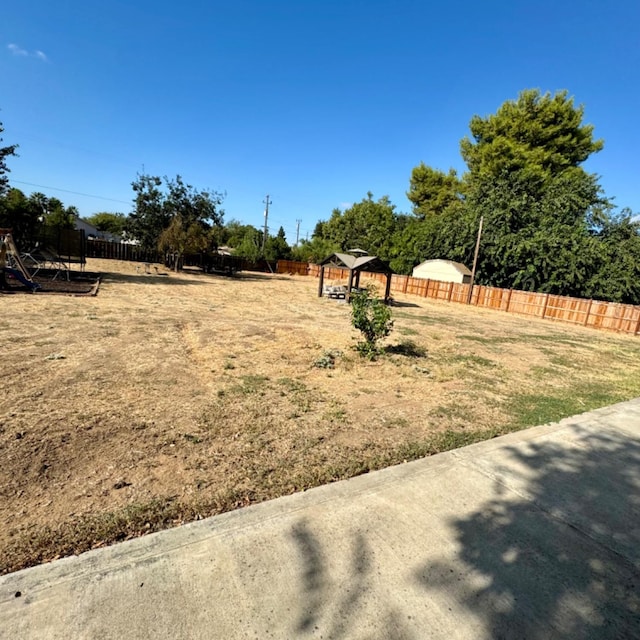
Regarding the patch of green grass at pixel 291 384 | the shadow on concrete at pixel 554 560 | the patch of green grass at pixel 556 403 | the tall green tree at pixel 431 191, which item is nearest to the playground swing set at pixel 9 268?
the patch of green grass at pixel 291 384

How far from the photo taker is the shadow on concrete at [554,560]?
5.78 feet

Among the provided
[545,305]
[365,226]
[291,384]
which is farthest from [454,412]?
[365,226]

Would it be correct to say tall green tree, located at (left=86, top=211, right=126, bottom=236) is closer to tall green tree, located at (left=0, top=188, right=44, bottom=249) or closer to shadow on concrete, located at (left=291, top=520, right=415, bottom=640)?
tall green tree, located at (left=0, top=188, right=44, bottom=249)

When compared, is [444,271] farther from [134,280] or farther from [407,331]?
[134,280]

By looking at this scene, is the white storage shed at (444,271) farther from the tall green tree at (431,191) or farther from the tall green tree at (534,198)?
the tall green tree at (431,191)

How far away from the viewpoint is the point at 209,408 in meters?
4.09

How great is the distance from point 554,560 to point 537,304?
20572mm

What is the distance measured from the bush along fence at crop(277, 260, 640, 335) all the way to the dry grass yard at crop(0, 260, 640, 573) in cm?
903

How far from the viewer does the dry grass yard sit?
2.47 m

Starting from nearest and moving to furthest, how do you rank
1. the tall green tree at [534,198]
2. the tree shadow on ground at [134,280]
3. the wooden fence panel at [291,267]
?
1. the tree shadow on ground at [134,280]
2. the tall green tree at [534,198]
3. the wooden fence panel at [291,267]

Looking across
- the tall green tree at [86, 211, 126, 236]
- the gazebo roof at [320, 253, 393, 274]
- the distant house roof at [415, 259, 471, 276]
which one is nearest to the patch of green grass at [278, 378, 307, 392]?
the gazebo roof at [320, 253, 393, 274]

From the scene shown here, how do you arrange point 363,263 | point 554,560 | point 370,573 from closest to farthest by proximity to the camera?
point 370,573, point 554,560, point 363,263

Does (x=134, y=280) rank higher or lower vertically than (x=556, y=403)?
lower

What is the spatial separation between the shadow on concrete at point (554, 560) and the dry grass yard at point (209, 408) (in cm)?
95
